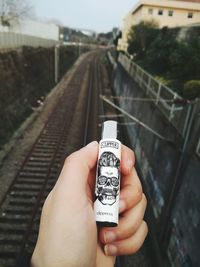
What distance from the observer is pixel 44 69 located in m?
31.2

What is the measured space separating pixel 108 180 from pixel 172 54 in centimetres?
1694

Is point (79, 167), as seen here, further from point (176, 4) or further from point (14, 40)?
point (176, 4)

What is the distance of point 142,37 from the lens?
35219 mm

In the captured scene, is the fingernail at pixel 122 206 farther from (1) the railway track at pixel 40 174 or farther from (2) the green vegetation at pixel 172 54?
(2) the green vegetation at pixel 172 54

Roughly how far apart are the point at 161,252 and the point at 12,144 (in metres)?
9.20

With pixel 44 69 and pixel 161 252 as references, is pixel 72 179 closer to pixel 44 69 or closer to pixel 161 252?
pixel 161 252

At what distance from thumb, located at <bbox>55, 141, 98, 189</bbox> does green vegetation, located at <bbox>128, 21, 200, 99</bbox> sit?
12.1m

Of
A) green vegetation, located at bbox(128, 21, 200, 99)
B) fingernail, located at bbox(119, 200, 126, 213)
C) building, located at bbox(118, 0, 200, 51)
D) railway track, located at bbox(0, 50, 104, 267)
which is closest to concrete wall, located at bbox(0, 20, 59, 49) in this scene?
railway track, located at bbox(0, 50, 104, 267)

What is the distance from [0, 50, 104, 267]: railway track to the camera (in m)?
8.43

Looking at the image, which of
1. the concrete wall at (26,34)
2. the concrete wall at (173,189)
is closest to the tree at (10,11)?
the concrete wall at (26,34)

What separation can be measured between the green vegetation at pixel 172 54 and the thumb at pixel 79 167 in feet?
39.6

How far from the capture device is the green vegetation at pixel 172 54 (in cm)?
1627

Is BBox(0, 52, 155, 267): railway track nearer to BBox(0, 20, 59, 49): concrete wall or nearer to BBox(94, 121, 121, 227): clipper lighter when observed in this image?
BBox(94, 121, 121, 227): clipper lighter

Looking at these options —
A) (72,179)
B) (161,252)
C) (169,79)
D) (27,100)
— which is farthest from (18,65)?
(72,179)
